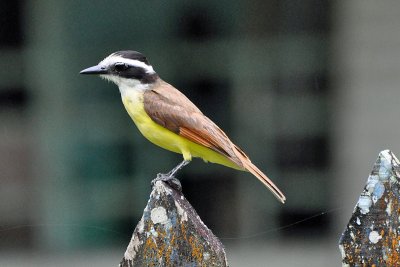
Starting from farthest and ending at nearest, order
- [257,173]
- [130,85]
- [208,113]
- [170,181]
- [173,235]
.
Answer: [208,113] → [130,85] → [257,173] → [170,181] → [173,235]

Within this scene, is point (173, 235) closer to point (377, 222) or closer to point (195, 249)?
point (195, 249)

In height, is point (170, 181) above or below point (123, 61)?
below

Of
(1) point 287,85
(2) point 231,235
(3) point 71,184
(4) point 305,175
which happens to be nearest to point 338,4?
(1) point 287,85

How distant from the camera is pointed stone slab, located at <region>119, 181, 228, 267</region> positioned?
2.86 metres

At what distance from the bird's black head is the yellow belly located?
62 millimetres

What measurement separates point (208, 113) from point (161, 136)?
5068 millimetres

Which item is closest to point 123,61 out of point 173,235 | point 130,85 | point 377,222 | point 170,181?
point 130,85

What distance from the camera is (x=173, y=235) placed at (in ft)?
9.41

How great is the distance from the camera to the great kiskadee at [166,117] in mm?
3320

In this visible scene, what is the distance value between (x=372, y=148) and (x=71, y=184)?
7.34 feet

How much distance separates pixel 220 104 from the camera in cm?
852

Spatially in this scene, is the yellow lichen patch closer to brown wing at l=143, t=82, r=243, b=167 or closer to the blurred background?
brown wing at l=143, t=82, r=243, b=167

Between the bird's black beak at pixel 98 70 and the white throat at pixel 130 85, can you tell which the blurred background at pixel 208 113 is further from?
the bird's black beak at pixel 98 70

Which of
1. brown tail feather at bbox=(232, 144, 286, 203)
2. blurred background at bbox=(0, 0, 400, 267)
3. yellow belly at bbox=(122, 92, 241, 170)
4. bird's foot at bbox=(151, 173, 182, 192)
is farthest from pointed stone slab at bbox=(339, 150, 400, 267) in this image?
blurred background at bbox=(0, 0, 400, 267)
